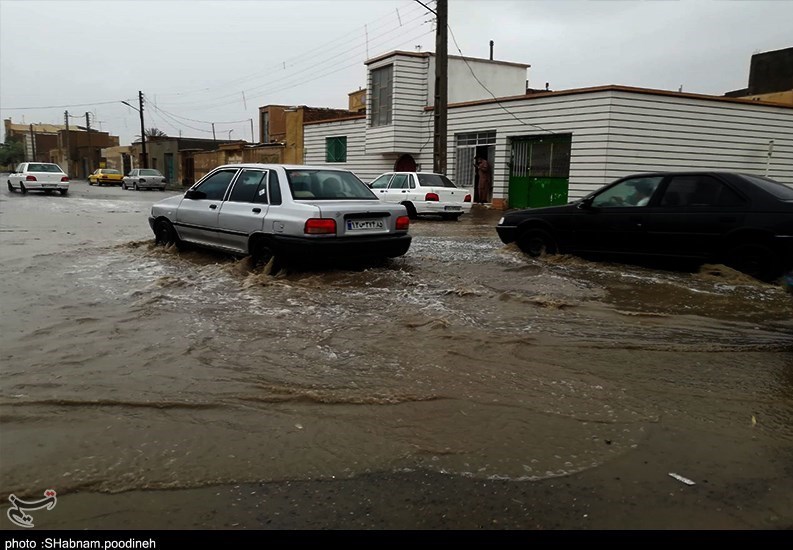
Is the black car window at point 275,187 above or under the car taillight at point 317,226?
above

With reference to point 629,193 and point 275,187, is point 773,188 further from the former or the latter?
point 275,187

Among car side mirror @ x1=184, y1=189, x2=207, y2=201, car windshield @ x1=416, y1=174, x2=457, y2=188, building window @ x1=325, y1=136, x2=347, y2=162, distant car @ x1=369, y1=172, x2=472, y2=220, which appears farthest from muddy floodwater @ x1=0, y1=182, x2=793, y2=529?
building window @ x1=325, y1=136, x2=347, y2=162

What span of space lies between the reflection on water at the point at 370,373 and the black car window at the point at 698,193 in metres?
0.84

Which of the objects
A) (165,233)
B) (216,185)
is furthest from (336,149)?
(216,185)

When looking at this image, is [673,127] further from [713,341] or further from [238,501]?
[238,501]

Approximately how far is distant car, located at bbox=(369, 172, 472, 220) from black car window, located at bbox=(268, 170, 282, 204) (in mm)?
8746

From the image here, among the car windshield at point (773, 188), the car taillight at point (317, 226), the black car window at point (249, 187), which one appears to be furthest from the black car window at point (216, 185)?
the car windshield at point (773, 188)

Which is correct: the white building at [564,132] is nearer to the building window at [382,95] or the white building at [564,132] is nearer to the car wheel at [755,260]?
the building window at [382,95]

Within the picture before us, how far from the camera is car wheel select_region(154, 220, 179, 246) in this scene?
9141 millimetres

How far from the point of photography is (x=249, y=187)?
25.2 ft

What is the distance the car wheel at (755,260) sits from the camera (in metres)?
6.73

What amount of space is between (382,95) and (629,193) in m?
18.1
